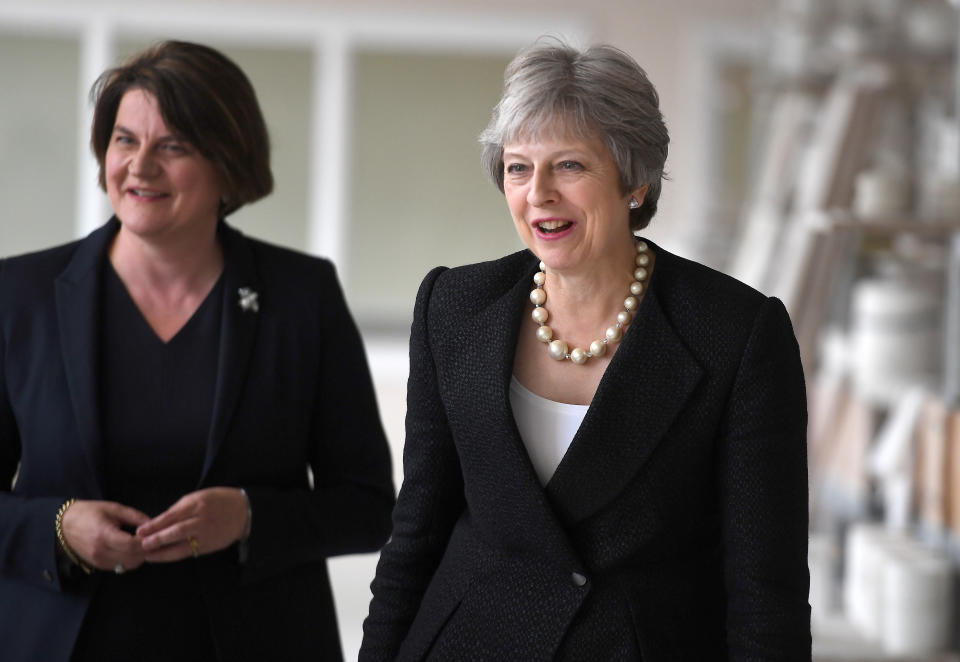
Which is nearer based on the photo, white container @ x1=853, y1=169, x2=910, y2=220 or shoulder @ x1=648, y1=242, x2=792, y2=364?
shoulder @ x1=648, y1=242, x2=792, y2=364

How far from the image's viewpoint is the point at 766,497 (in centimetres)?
127

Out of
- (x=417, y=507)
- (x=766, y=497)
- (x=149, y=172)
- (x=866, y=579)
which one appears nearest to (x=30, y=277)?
(x=149, y=172)

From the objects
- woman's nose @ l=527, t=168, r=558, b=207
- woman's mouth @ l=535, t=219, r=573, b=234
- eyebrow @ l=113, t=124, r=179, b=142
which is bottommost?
woman's mouth @ l=535, t=219, r=573, b=234

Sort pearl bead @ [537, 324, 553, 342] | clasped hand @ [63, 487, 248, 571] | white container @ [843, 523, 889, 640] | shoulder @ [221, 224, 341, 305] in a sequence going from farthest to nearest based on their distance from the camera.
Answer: white container @ [843, 523, 889, 640], shoulder @ [221, 224, 341, 305], clasped hand @ [63, 487, 248, 571], pearl bead @ [537, 324, 553, 342]

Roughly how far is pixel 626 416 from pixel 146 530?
67 centimetres

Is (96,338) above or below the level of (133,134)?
below

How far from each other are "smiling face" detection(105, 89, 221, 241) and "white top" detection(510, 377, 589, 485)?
0.63 meters

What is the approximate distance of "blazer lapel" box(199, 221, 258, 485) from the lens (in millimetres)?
1711

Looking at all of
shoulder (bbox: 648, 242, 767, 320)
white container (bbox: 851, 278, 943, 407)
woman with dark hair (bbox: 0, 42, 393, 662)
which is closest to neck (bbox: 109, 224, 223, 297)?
woman with dark hair (bbox: 0, 42, 393, 662)

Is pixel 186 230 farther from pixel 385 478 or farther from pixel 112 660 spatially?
pixel 112 660

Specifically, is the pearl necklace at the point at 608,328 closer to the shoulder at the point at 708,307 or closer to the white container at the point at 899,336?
the shoulder at the point at 708,307

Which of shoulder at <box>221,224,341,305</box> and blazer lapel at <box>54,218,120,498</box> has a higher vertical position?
shoulder at <box>221,224,341,305</box>

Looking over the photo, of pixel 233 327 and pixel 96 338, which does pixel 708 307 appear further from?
pixel 96 338

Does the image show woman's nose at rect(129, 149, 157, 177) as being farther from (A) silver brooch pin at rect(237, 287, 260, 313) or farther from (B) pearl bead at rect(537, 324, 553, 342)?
(B) pearl bead at rect(537, 324, 553, 342)
